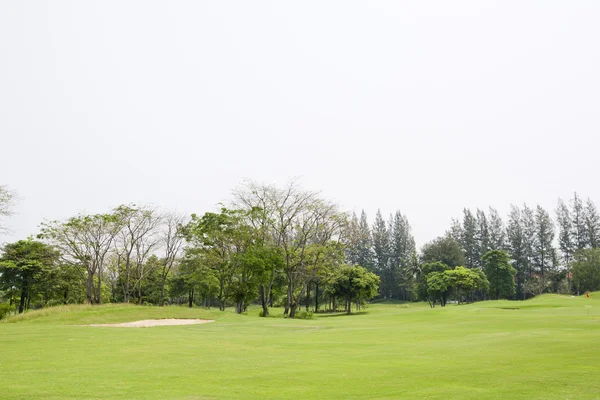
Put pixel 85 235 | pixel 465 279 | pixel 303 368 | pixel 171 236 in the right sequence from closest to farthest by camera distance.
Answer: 1. pixel 303 368
2. pixel 85 235
3. pixel 171 236
4. pixel 465 279

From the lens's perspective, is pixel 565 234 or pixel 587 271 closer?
pixel 587 271

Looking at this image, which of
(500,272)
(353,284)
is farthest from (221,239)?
(500,272)

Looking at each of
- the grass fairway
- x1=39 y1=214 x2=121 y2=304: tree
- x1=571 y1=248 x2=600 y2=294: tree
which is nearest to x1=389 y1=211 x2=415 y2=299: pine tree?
x1=571 y1=248 x2=600 y2=294: tree

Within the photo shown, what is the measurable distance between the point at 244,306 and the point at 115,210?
22.1 metres

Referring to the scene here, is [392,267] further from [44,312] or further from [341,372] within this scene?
[341,372]

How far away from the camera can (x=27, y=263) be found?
60.6 metres

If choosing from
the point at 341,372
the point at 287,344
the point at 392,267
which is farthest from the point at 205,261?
the point at 392,267

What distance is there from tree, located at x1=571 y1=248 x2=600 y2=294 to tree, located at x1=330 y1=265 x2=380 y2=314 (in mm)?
40484

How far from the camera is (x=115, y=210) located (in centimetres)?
5700

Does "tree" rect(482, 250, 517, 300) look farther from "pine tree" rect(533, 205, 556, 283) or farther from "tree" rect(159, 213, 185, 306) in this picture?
"tree" rect(159, 213, 185, 306)

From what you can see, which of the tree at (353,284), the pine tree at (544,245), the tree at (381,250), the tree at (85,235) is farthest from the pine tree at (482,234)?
the tree at (85,235)

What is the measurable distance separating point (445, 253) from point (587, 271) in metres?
35.9

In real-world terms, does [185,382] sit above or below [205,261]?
below

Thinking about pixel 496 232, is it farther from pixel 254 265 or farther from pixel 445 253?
pixel 254 265
